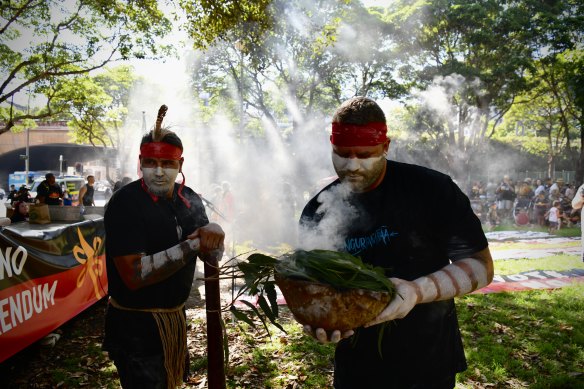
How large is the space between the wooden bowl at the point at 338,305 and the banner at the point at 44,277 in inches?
140

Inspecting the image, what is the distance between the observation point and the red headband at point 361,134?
1.96 m

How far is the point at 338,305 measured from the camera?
1548mm

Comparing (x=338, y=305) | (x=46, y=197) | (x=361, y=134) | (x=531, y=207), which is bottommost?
(x=338, y=305)

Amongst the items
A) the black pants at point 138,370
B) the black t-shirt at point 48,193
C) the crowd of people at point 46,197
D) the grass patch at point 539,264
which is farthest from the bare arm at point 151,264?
the black t-shirt at point 48,193

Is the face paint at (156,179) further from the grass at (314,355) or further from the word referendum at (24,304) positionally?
the grass at (314,355)

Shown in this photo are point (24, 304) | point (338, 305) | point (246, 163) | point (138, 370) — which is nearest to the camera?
point (338, 305)

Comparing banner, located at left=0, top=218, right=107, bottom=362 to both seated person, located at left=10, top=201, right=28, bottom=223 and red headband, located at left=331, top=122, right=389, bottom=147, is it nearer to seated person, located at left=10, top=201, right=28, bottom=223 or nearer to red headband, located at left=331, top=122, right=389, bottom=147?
seated person, located at left=10, top=201, right=28, bottom=223

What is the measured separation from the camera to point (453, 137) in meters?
22.6

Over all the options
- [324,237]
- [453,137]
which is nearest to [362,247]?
[324,237]

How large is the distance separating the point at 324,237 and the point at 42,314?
12.7ft

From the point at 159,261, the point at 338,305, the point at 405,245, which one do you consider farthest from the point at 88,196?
the point at 338,305

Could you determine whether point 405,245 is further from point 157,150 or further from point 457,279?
point 157,150

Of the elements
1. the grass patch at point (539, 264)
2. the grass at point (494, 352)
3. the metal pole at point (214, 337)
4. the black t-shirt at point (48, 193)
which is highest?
the black t-shirt at point (48, 193)

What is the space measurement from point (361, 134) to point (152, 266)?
1396 millimetres
